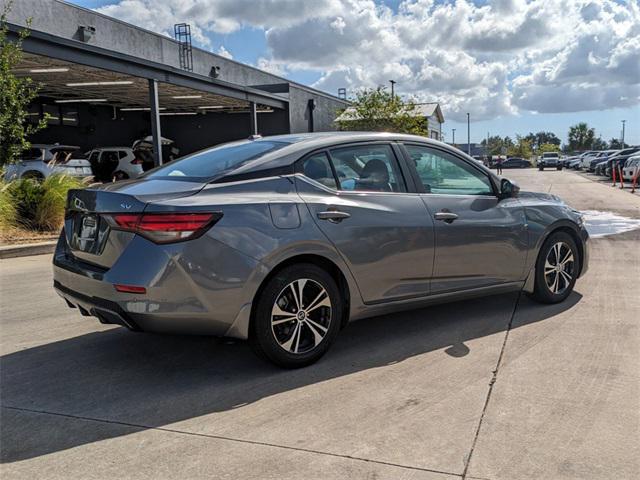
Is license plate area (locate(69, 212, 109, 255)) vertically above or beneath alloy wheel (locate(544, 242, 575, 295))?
above

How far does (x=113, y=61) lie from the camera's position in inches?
583

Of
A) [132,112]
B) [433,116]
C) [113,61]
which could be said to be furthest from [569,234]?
[433,116]

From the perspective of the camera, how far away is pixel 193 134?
31.8m

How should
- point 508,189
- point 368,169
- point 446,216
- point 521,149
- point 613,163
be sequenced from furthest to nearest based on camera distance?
point 521,149
point 613,163
point 508,189
point 446,216
point 368,169

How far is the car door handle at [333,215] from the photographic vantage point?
4.08 metres

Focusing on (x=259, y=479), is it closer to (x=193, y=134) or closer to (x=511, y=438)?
(x=511, y=438)

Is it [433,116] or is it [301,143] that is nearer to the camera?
[301,143]

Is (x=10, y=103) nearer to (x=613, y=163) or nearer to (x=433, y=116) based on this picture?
(x=613, y=163)

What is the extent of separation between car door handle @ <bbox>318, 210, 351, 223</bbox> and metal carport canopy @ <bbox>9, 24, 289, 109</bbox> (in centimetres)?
977

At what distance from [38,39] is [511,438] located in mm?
12683

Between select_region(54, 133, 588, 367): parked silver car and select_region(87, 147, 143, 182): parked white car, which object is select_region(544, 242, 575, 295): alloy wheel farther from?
select_region(87, 147, 143, 182): parked white car

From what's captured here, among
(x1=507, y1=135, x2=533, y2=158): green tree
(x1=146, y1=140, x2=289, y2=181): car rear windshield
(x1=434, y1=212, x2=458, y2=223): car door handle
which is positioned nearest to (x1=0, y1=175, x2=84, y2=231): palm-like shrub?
(x1=146, y1=140, x2=289, y2=181): car rear windshield

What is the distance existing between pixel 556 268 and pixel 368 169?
2274 mm

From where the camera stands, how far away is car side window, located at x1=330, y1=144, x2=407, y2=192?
4434 mm
